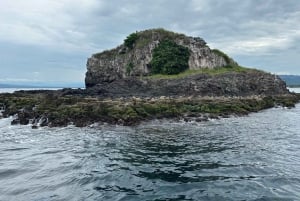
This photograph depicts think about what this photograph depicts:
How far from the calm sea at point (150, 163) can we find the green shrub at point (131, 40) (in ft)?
196

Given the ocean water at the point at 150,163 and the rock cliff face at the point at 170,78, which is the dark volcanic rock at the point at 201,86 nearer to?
the rock cliff face at the point at 170,78

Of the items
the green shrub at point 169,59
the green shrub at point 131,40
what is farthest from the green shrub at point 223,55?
the green shrub at point 131,40

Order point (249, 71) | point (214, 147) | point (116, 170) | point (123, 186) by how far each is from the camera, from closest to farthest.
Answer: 1. point (123, 186)
2. point (116, 170)
3. point (214, 147)
4. point (249, 71)

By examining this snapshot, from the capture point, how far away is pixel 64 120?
36250 mm

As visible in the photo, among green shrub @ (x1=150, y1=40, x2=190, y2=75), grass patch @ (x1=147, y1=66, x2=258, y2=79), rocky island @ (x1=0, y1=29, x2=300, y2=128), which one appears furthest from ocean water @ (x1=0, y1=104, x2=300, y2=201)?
green shrub @ (x1=150, y1=40, x2=190, y2=75)

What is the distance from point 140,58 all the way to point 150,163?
6896 cm

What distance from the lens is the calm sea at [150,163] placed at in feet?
50.5

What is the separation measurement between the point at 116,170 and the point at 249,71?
2511 inches

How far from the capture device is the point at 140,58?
8781 centimetres

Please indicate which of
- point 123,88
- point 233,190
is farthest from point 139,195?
point 123,88

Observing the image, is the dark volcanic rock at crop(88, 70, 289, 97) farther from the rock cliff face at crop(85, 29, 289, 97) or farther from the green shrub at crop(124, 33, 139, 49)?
Answer: the green shrub at crop(124, 33, 139, 49)

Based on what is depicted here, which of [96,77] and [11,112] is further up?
[96,77]

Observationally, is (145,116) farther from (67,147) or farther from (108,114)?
(67,147)

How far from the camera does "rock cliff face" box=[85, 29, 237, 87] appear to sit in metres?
83.8
